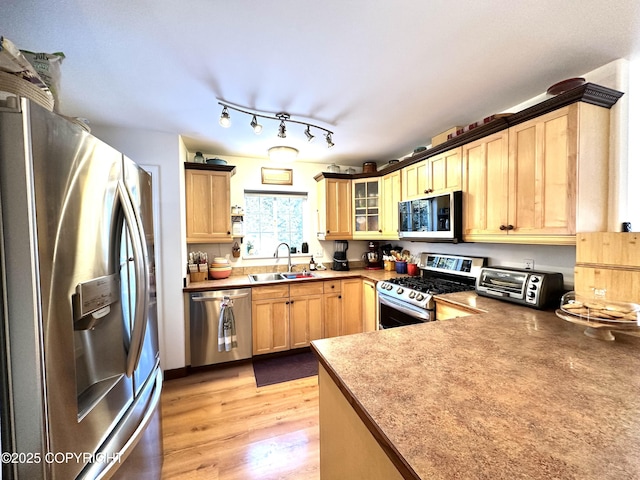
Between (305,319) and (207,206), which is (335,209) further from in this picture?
(207,206)

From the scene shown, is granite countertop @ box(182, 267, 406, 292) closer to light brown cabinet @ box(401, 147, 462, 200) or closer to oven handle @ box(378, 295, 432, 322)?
oven handle @ box(378, 295, 432, 322)

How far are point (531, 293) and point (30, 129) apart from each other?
99.2 inches

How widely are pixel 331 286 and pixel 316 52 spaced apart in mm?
2467

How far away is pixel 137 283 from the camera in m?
0.96

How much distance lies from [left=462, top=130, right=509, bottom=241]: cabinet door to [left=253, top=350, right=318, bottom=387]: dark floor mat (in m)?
2.11

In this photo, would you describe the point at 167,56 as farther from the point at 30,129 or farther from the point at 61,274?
the point at 61,274

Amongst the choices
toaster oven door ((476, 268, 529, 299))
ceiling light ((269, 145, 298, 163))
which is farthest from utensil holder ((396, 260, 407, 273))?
ceiling light ((269, 145, 298, 163))

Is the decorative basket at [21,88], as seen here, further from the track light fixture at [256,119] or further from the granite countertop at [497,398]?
the granite countertop at [497,398]

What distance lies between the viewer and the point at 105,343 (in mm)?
910

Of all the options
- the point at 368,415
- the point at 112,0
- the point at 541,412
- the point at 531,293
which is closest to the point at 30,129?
the point at 112,0

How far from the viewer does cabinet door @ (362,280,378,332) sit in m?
3.06

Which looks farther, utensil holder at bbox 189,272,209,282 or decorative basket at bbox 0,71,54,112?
utensil holder at bbox 189,272,209,282

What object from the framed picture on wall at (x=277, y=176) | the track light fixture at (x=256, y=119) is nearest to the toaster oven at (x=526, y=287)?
the track light fixture at (x=256, y=119)

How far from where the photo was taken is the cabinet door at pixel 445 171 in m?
2.35
